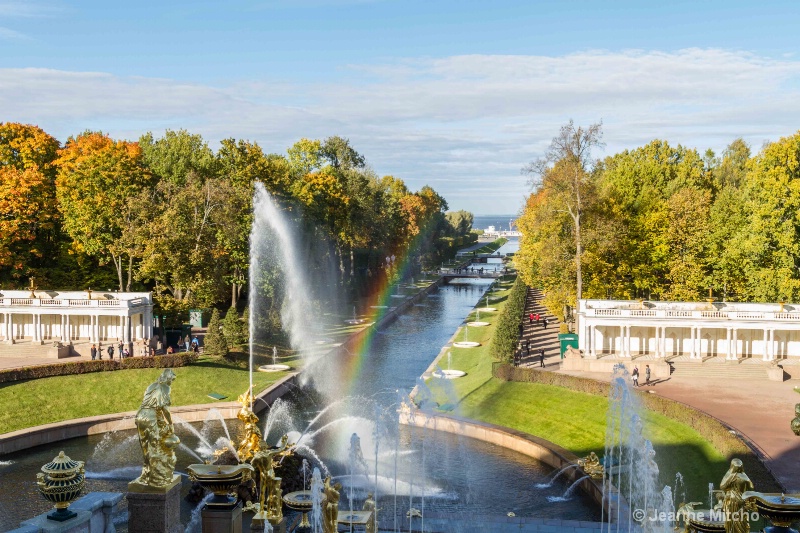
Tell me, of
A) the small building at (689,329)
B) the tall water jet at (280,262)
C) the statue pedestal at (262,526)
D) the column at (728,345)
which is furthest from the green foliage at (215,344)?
the statue pedestal at (262,526)

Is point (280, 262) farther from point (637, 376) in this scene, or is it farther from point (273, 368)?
point (637, 376)

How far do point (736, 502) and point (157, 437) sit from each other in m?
13.6

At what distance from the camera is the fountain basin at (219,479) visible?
1964 cm

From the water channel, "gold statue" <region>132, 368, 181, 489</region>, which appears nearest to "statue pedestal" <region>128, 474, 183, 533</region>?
"gold statue" <region>132, 368, 181, 489</region>

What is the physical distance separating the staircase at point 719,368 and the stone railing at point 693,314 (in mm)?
3394

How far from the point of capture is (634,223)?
72.5 meters

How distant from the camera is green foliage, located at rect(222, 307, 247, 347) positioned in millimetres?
64500

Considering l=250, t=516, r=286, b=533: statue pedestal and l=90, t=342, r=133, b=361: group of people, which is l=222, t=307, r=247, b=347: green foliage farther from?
l=250, t=516, r=286, b=533: statue pedestal

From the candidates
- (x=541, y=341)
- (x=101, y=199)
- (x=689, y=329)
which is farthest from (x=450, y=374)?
(x=101, y=199)

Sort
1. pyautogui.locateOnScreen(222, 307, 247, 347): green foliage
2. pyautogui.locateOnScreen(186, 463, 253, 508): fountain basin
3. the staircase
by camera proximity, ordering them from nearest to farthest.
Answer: pyautogui.locateOnScreen(186, 463, 253, 508): fountain basin < the staircase < pyautogui.locateOnScreen(222, 307, 247, 347): green foliage

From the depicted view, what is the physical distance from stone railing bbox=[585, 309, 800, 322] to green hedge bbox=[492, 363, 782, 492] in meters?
10.9

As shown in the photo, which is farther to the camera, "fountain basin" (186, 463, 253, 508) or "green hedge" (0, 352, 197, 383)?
"green hedge" (0, 352, 197, 383)

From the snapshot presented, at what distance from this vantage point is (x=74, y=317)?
67.5 metres

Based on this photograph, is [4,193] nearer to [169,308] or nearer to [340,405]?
[169,308]
